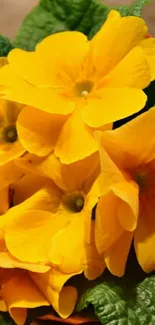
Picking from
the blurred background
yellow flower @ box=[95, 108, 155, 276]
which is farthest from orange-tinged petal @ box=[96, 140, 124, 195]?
the blurred background

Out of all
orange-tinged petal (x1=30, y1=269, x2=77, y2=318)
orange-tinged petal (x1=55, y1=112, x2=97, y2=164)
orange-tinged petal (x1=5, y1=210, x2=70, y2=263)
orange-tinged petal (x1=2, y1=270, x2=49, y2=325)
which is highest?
orange-tinged petal (x1=55, y1=112, x2=97, y2=164)

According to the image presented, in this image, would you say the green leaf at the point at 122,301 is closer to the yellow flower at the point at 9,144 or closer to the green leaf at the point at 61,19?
the yellow flower at the point at 9,144

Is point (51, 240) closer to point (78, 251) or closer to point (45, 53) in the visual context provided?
point (78, 251)

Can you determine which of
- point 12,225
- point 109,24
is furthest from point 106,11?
point 12,225

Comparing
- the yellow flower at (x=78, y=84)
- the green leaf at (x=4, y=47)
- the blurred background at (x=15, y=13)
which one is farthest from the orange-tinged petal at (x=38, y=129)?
the blurred background at (x=15, y=13)

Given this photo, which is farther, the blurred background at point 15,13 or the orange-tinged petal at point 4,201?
the blurred background at point 15,13

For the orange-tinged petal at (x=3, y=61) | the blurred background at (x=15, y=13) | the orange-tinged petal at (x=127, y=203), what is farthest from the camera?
the blurred background at (x=15, y=13)

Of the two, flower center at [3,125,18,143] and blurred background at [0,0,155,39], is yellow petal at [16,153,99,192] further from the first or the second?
blurred background at [0,0,155,39]

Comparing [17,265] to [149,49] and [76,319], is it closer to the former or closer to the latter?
[76,319]
